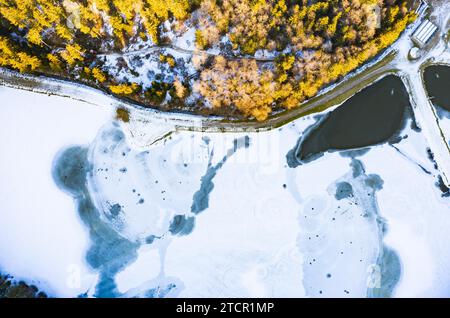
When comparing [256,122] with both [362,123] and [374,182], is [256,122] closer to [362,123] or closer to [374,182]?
[362,123]

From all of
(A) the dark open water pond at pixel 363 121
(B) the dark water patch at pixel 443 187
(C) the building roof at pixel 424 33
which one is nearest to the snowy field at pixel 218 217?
(B) the dark water patch at pixel 443 187

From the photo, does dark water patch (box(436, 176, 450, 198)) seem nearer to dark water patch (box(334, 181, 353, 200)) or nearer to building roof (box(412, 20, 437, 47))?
dark water patch (box(334, 181, 353, 200))

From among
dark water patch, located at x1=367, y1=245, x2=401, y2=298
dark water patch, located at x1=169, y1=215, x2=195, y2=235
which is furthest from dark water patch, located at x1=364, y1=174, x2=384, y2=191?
dark water patch, located at x1=169, y1=215, x2=195, y2=235

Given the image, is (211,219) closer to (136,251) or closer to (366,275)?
(136,251)

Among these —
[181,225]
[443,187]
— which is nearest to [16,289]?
[181,225]

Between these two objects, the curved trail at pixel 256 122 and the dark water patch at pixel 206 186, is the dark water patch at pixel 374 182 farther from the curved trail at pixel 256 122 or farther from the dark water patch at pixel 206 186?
the dark water patch at pixel 206 186
